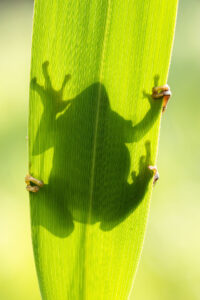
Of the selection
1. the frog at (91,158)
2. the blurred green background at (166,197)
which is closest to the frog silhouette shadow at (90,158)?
the frog at (91,158)

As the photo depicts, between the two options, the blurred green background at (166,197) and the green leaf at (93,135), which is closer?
the green leaf at (93,135)

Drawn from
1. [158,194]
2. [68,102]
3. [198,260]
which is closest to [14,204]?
[158,194]

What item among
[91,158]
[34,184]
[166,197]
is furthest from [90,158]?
[166,197]

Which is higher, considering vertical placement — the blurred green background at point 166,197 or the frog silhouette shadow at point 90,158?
the frog silhouette shadow at point 90,158

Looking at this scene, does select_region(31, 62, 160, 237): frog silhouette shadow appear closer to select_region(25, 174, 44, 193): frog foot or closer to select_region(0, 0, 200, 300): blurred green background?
select_region(25, 174, 44, 193): frog foot

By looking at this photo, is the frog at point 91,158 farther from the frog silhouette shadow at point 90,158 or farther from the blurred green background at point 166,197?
the blurred green background at point 166,197

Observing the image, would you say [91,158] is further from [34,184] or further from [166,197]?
[166,197]

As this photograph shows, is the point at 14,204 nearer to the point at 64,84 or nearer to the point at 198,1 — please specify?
the point at 64,84
